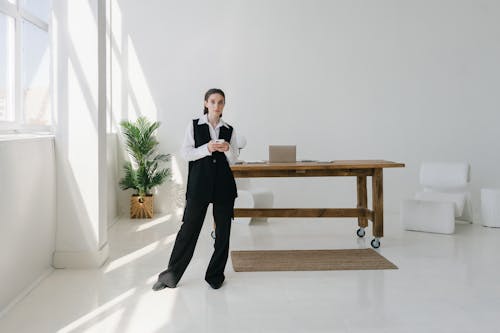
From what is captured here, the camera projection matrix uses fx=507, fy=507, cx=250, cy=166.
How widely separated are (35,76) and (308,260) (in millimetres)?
2895

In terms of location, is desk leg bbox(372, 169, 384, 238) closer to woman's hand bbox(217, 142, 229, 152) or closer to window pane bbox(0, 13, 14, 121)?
woman's hand bbox(217, 142, 229, 152)

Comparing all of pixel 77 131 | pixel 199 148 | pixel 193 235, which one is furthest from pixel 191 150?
pixel 77 131

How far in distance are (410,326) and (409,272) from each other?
1271 millimetres

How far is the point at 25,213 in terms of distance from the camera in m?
3.56

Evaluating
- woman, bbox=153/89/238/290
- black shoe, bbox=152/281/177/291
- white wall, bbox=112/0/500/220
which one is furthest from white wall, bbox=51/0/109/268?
white wall, bbox=112/0/500/220

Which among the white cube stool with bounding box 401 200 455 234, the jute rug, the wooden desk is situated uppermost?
the wooden desk

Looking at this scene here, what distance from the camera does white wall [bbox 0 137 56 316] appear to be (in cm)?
322

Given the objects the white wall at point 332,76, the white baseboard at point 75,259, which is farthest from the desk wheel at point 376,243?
the white baseboard at point 75,259

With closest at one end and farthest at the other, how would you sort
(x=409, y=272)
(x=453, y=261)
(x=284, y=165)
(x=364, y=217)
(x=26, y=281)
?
(x=26, y=281)
(x=409, y=272)
(x=453, y=261)
(x=284, y=165)
(x=364, y=217)

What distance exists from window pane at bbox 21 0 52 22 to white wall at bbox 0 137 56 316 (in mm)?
1126

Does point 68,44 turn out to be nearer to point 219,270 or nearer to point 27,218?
point 27,218

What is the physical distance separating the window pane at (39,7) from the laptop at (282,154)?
8.21 ft

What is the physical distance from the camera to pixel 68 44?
422cm

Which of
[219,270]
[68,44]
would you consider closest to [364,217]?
[219,270]
